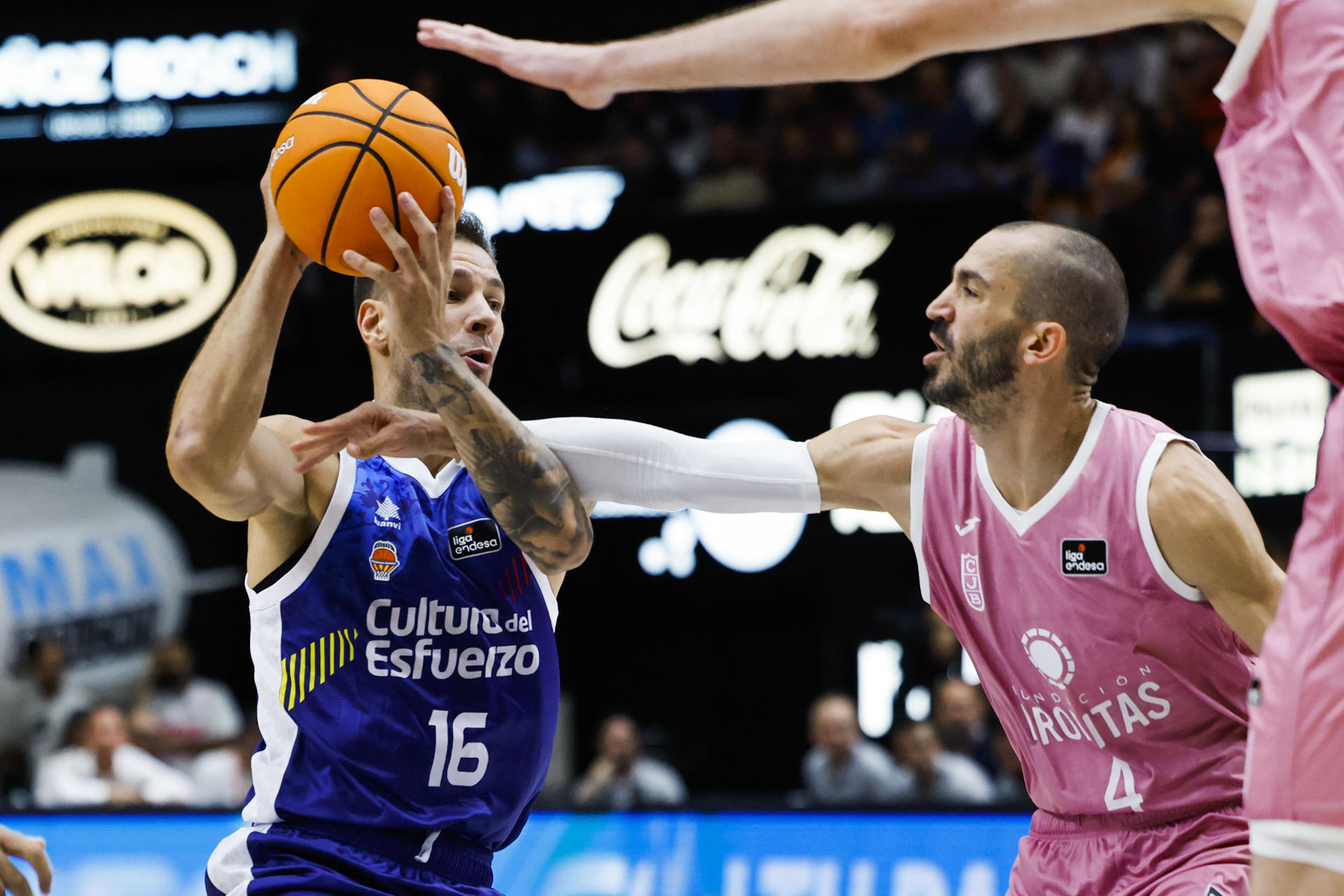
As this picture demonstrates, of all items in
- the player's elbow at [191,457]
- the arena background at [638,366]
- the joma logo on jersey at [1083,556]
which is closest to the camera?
the player's elbow at [191,457]

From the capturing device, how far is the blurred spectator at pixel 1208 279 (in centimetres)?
1036

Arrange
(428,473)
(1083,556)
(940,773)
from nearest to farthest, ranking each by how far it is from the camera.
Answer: (1083,556) < (428,473) < (940,773)

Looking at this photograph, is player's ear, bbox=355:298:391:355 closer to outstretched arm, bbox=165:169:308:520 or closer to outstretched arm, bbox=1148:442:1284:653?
outstretched arm, bbox=165:169:308:520

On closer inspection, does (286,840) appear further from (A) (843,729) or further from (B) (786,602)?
(B) (786,602)

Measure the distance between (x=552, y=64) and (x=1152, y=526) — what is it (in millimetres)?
1708

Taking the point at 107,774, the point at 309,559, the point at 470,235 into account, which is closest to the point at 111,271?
the point at 107,774

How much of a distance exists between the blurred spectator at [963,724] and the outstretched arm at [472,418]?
605 cm

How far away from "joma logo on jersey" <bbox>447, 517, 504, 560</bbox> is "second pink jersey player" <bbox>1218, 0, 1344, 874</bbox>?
1935 millimetres

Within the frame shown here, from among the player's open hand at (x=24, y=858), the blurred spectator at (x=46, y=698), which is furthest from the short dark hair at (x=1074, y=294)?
the blurred spectator at (x=46, y=698)

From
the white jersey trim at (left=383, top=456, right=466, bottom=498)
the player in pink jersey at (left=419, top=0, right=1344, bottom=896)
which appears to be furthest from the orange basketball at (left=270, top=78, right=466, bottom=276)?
the player in pink jersey at (left=419, top=0, right=1344, bottom=896)

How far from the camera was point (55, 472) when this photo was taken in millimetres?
13492

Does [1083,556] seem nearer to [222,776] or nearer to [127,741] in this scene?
[222,776]

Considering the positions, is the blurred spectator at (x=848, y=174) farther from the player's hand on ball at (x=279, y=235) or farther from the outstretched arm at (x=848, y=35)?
the outstretched arm at (x=848, y=35)

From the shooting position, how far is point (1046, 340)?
11.5ft
